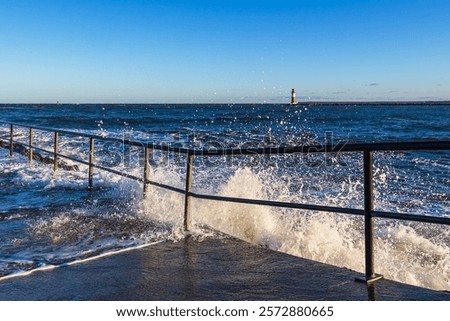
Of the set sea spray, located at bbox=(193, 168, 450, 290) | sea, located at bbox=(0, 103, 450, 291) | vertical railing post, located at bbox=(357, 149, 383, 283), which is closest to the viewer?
vertical railing post, located at bbox=(357, 149, 383, 283)

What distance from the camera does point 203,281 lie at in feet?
10.8

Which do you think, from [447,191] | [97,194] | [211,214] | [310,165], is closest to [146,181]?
[211,214]

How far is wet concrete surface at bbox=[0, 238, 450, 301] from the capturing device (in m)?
2.96

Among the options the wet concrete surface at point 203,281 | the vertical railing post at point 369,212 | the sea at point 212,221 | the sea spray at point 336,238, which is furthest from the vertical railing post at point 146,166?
the vertical railing post at point 369,212

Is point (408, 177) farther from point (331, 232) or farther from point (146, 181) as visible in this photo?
point (146, 181)

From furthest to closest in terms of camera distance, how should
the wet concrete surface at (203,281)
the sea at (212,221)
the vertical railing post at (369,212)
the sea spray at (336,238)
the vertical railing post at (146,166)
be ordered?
the vertical railing post at (146,166) → the sea spray at (336,238) → the sea at (212,221) → the vertical railing post at (369,212) → the wet concrete surface at (203,281)

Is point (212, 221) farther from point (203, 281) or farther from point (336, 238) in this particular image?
point (203, 281)

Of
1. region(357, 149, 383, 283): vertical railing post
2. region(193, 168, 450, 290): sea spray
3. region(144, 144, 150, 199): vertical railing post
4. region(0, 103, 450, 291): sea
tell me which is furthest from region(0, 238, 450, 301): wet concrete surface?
region(144, 144, 150, 199): vertical railing post

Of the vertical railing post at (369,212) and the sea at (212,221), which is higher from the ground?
the vertical railing post at (369,212)

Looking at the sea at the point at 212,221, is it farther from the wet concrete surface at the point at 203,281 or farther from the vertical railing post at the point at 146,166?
the wet concrete surface at the point at 203,281

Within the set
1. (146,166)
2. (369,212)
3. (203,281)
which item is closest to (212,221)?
(146,166)

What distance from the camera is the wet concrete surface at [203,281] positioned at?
296cm

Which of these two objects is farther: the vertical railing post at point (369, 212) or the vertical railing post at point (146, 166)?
the vertical railing post at point (146, 166)

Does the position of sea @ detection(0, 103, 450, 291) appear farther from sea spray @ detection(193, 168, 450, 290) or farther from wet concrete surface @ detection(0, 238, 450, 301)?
wet concrete surface @ detection(0, 238, 450, 301)
